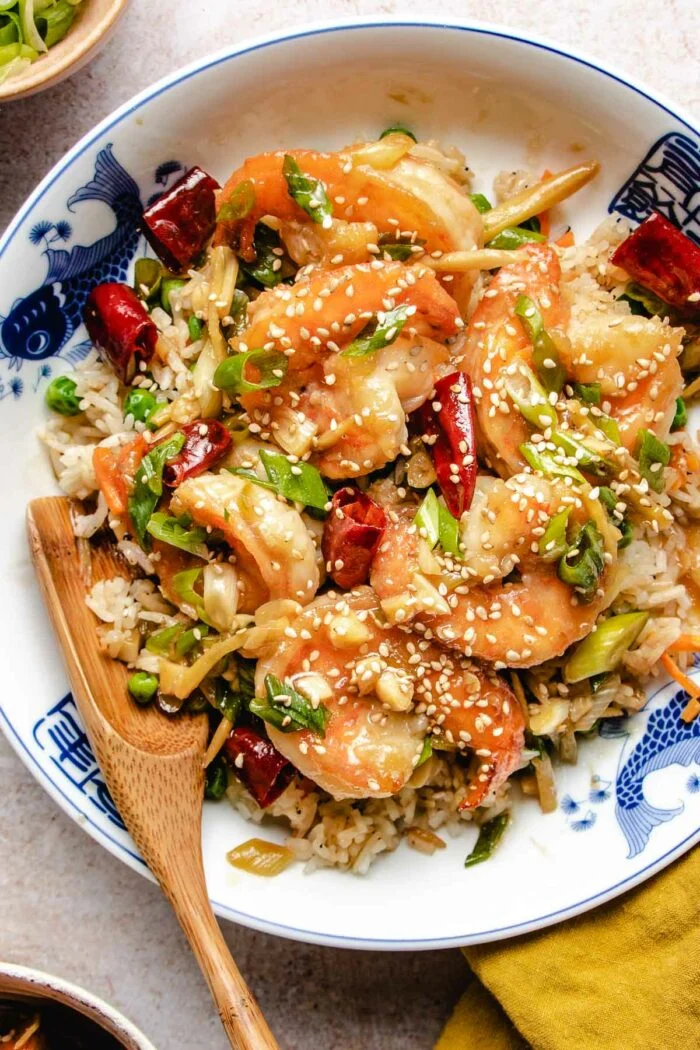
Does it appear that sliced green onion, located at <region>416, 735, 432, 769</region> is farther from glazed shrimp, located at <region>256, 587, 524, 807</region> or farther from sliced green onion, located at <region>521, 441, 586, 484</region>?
sliced green onion, located at <region>521, 441, 586, 484</region>

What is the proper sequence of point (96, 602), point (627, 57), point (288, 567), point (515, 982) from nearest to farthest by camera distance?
point (288, 567)
point (96, 602)
point (515, 982)
point (627, 57)

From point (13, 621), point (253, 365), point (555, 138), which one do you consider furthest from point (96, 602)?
point (555, 138)

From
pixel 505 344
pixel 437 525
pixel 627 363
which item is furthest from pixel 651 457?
pixel 437 525

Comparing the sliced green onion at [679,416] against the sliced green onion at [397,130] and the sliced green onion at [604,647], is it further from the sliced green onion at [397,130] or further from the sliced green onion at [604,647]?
the sliced green onion at [397,130]

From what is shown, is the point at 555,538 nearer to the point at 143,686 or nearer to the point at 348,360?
the point at 348,360

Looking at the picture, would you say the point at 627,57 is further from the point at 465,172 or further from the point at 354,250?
the point at 354,250
